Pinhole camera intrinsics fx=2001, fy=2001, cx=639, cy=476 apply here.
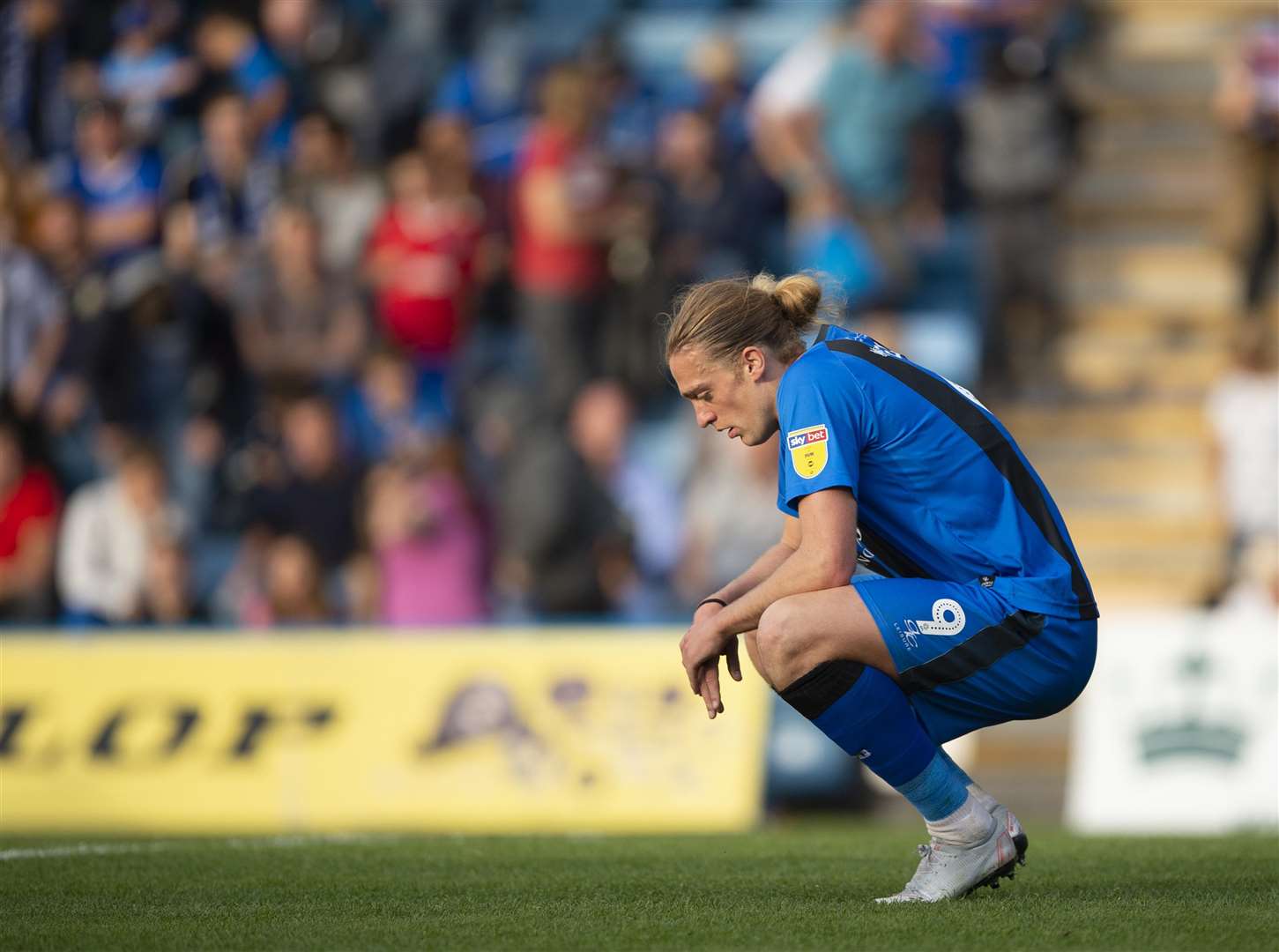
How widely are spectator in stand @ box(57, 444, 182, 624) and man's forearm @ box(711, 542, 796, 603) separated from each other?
22.3 feet

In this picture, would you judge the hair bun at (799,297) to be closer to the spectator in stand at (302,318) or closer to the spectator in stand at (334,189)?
the spectator in stand at (302,318)

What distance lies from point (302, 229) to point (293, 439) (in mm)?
1378

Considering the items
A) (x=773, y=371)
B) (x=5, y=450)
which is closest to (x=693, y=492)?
(x=5, y=450)

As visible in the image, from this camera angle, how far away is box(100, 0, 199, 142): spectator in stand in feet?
44.1

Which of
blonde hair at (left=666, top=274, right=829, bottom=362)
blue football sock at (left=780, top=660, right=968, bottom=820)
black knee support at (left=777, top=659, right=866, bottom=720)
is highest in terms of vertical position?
blonde hair at (left=666, top=274, right=829, bottom=362)

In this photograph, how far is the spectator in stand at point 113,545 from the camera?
448 inches

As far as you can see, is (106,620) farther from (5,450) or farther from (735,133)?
(735,133)

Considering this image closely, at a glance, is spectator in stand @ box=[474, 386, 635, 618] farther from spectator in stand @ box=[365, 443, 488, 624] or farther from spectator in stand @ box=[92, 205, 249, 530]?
spectator in stand @ box=[92, 205, 249, 530]

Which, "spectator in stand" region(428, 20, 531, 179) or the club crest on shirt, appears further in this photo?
"spectator in stand" region(428, 20, 531, 179)

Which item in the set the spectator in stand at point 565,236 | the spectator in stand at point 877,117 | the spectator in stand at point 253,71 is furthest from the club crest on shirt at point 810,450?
the spectator in stand at point 253,71

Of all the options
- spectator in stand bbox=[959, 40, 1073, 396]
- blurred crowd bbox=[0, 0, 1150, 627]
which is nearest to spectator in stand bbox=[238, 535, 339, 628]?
Answer: blurred crowd bbox=[0, 0, 1150, 627]

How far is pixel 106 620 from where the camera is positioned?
11406 millimetres

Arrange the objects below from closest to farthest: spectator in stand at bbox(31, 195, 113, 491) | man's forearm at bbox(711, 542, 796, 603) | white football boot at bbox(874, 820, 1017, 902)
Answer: white football boot at bbox(874, 820, 1017, 902) → man's forearm at bbox(711, 542, 796, 603) → spectator in stand at bbox(31, 195, 113, 491)

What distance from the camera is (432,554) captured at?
11172 millimetres
